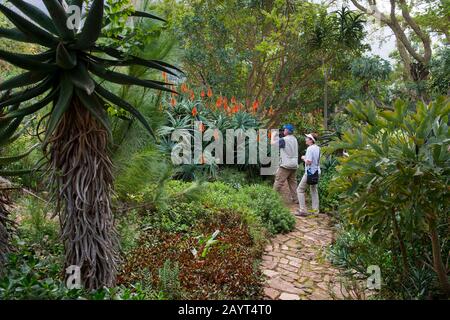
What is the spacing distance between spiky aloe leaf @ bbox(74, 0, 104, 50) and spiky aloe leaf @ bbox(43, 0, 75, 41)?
0.26ft

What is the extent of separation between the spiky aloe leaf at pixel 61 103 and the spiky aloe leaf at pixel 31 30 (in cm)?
22

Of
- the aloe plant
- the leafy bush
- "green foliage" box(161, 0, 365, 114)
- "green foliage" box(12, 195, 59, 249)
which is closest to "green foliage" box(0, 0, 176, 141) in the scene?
the aloe plant

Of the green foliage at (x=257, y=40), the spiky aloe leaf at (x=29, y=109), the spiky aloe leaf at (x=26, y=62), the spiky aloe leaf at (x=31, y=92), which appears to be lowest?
the spiky aloe leaf at (x=29, y=109)

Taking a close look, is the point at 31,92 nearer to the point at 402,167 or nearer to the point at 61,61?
the point at 61,61

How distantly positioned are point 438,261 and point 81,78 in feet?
10.3

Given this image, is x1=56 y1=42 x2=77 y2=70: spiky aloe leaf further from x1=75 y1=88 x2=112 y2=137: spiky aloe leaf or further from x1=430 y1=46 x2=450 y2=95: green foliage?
x1=430 y1=46 x2=450 y2=95: green foliage

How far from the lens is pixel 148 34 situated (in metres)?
2.32

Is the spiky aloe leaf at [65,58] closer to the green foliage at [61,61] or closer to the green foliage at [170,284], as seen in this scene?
the green foliage at [61,61]

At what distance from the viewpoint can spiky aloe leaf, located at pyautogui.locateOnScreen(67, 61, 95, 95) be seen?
83.5 inches

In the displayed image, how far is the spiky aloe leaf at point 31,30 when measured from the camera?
2.02 meters

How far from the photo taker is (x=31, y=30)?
2.10m

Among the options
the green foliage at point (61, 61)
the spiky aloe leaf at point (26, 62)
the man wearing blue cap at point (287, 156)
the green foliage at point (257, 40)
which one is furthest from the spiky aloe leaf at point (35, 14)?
the green foliage at point (257, 40)

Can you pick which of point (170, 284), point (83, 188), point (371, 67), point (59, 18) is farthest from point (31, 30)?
point (371, 67)
